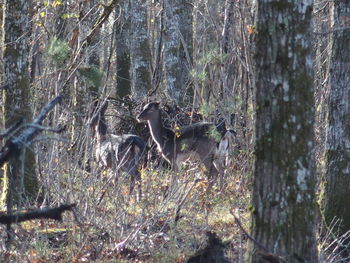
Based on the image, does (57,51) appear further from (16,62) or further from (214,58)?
(214,58)

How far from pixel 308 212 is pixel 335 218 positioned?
3.59 m

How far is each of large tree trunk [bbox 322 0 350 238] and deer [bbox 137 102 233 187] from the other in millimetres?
3829

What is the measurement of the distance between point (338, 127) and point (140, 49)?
12.4 meters

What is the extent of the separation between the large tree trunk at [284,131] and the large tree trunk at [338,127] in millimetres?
3422

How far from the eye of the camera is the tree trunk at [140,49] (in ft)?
68.4

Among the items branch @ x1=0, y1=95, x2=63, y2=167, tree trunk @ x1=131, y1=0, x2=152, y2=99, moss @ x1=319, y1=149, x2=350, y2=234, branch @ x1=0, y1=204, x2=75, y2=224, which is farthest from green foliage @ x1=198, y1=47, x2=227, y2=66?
tree trunk @ x1=131, y1=0, x2=152, y2=99

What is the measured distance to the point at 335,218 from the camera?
9.57 meters

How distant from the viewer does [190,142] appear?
48.5 feet

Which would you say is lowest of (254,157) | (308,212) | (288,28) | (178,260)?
(178,260)

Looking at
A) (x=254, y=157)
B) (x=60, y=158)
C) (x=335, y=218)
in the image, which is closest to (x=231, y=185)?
(x=335, y=218)

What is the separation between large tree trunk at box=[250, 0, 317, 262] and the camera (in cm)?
598

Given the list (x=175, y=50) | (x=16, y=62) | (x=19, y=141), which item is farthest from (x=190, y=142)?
(x=19, y=141)

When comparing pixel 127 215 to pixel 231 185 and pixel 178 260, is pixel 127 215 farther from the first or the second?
pixel 231 185

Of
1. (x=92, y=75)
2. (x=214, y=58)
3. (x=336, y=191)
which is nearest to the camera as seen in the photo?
(x=92, y=75)
